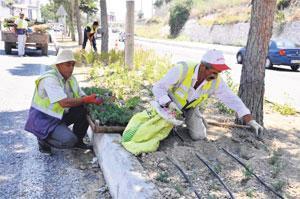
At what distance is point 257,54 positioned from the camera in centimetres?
594

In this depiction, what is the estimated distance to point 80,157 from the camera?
5.54 meters

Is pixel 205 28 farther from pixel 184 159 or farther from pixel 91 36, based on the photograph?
pixel 184 159

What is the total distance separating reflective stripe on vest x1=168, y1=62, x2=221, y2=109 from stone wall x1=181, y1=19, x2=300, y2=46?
27184mm

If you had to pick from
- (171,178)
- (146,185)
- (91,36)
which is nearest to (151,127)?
(171,178)

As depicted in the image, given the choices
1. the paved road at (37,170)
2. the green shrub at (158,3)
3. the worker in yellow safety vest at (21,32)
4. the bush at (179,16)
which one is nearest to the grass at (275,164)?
the paved road at (37,170)

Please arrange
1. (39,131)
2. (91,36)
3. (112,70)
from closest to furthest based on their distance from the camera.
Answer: (39,131), (112,70), (91,36)

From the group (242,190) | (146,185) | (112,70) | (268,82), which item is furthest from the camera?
(268,82)

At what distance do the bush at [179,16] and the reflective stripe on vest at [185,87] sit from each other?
54610 millimetres

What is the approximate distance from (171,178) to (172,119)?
0.87 metres

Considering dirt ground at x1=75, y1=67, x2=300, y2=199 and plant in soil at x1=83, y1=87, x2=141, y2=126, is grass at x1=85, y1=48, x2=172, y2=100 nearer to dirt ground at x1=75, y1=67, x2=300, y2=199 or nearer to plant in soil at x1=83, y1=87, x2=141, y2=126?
plant in soil at x1=83, y1=87, x2=141, y2=126

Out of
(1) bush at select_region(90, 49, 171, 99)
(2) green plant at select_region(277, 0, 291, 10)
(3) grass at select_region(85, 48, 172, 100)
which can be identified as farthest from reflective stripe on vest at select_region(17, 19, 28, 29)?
(2) green plant at select_region(277, 0, 291, 10)

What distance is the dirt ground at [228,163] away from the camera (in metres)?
4.07

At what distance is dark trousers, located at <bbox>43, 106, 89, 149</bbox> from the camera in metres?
5.29

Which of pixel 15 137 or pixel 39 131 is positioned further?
pixel 15 137
